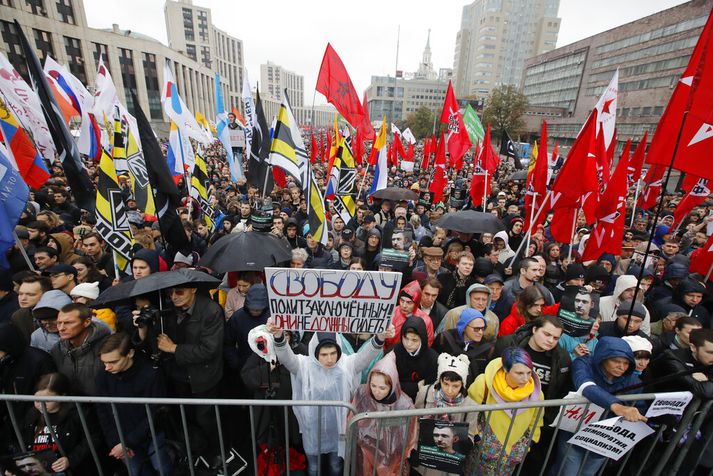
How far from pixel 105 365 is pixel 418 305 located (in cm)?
292

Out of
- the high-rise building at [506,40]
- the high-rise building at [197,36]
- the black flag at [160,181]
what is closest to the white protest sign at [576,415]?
the black flag at [160,181]

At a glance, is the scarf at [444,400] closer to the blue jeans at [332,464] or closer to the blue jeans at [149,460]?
the blue jeans at [332,464]

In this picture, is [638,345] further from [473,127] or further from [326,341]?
[473,127]

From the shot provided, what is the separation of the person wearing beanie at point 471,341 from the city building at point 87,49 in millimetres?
39081

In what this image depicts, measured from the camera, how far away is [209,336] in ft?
9.80

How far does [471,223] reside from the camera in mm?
5707

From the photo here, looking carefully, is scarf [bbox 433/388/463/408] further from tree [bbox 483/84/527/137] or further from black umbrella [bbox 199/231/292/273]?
tree [bbox 483/84/527/137]

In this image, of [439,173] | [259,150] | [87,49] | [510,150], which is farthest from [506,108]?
[87,49]

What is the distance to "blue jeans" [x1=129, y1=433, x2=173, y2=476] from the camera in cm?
290

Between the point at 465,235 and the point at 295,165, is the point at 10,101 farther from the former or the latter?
the point at 465,235

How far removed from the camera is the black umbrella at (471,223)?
5586 mm

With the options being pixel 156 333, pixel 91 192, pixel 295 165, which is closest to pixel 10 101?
pixel 91 192

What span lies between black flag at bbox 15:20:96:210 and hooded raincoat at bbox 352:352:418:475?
474 cm

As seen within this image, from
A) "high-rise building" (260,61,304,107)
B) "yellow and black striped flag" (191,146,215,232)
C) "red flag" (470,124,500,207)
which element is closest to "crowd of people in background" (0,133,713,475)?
"yellow and black striped flag" (191,146,215,232)
